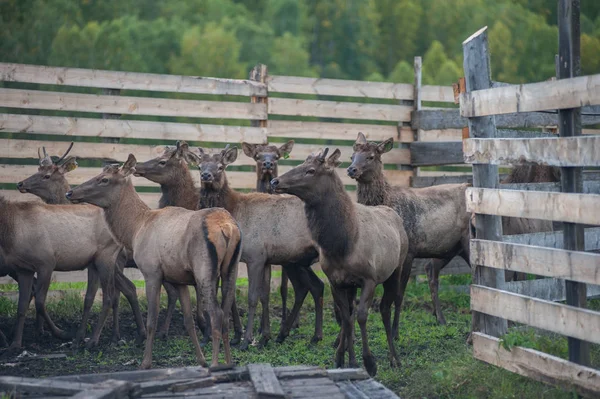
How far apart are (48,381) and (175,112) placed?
25.1ft

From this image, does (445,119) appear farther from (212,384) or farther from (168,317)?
(212,384)

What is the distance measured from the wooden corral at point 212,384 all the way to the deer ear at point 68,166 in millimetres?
5664

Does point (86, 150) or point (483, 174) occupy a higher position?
point (86, 150)

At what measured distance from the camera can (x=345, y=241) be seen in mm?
9430

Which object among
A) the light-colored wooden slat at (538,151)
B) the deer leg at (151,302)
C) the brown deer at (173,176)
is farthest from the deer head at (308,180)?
the brown deer at (173,176)

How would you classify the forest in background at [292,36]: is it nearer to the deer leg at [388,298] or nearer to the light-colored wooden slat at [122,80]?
the light-colored wooden slat at [122,80]

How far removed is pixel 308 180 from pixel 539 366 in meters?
3.40

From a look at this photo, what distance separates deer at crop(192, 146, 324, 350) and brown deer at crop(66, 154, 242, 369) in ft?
4.53

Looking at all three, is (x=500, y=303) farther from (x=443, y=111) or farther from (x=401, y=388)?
(x=443, y=111)

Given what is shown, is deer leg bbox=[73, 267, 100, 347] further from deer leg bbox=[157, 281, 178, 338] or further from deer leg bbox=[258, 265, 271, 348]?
deer leg bbox=[258, 265, 271, 348]

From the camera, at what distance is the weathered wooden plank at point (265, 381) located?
6.68 m

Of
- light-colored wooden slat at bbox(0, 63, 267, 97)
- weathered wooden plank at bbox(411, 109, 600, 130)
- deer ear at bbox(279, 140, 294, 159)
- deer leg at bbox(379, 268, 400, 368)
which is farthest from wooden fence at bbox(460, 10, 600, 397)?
light-colored wooden slat at bbox(0, 63, 267, 97)

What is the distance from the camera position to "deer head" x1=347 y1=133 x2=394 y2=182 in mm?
11734

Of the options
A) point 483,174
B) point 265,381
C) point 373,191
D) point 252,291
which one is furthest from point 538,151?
point 252,291
